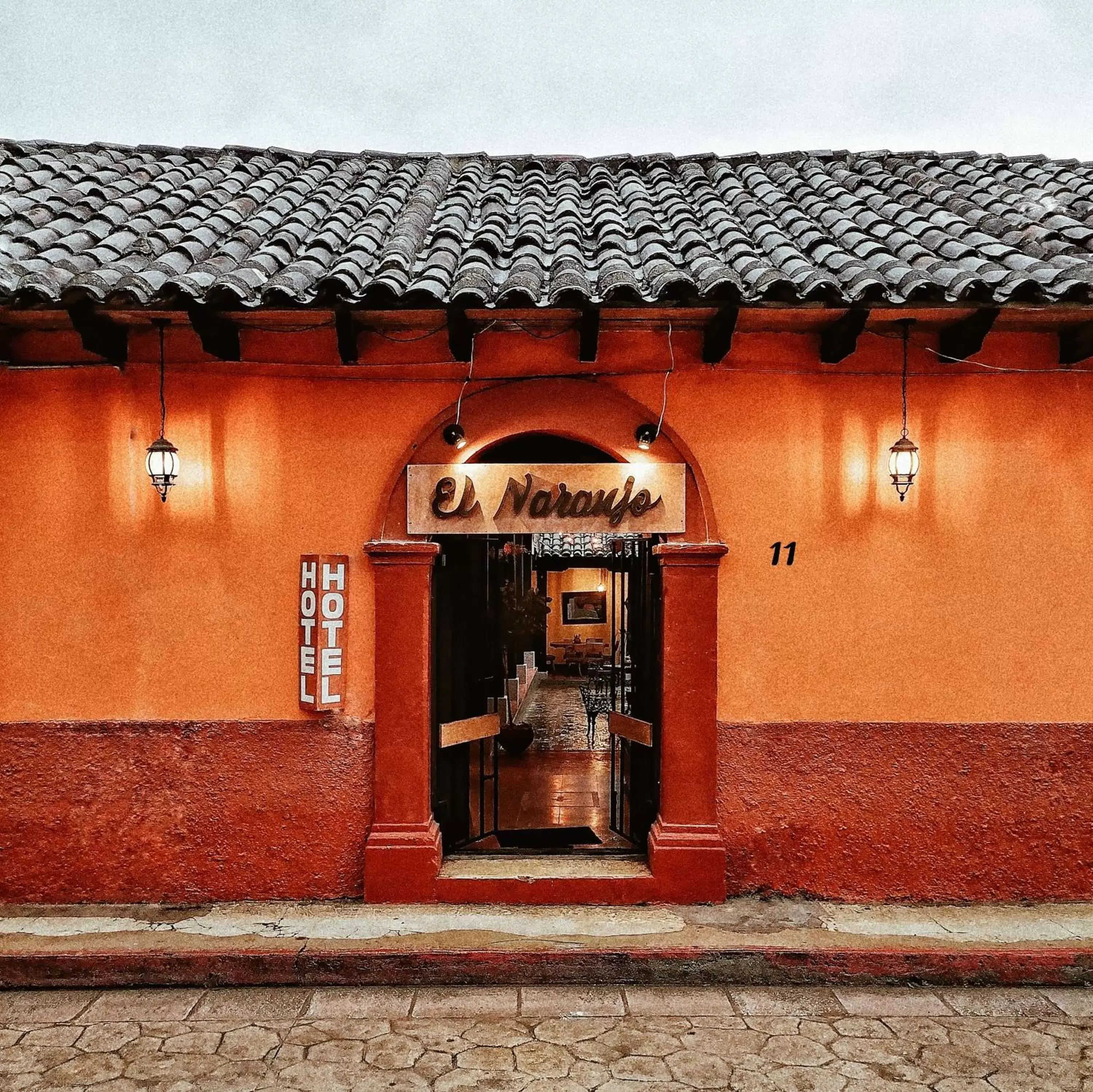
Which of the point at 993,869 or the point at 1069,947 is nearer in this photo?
the point at 1069,947

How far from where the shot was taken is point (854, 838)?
5754mm

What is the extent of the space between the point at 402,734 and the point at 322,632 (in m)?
0.99

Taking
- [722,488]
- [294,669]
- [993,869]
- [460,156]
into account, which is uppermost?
[460,156]

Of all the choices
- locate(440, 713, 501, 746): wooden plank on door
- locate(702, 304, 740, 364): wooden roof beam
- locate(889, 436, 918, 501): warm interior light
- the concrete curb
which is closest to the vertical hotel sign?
locate(440, 713, 501, 746): wooden plank on door

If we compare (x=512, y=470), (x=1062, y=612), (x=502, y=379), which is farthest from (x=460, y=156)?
(x=1062, y=612)

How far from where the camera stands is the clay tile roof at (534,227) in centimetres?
512

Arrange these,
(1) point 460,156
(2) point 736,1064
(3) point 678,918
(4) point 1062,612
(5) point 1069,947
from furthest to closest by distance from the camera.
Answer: (1) point 460,156
(4) point 1062,612
(3) point 678,918
(5) point 1069,947
(2) point 736,1064

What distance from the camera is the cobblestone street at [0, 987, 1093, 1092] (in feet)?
13.4

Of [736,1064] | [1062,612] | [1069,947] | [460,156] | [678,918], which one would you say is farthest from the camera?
[460,156]

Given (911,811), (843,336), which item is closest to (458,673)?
(911,811)

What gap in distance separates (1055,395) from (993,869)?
3668mm

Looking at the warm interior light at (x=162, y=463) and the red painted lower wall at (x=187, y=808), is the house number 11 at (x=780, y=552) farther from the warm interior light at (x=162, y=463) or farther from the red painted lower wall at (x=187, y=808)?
the warm interior light at (x=162, y=463)

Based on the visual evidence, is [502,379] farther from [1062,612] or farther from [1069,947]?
[1069,947]

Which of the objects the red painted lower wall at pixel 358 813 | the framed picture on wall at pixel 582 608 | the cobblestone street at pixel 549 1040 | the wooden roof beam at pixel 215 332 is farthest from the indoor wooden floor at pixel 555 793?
the framed picture on wall at pixel 582 608
